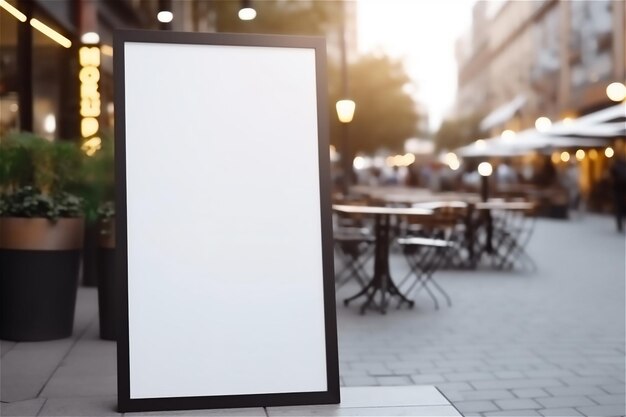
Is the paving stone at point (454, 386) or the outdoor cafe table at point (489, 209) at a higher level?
the outdoor cafe table at point (489, 209)

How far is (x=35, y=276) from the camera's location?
250 inches

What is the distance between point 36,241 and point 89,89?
7.26 meters

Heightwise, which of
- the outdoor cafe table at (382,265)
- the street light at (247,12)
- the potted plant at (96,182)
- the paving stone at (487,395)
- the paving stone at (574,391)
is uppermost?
the street light at (247,12)

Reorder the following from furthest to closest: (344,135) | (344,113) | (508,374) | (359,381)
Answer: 1. (344,135)
2. (344,113)
3. (508,374)
4. (359,381)

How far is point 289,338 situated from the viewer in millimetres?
4496

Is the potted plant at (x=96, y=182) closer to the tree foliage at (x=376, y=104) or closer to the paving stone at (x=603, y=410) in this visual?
the paving stone at (x=603, y=410)

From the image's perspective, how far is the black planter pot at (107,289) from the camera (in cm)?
650

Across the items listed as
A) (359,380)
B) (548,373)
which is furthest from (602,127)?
(359,380)

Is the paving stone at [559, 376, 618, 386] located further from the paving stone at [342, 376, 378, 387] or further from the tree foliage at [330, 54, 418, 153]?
the tree foliage at [330, 54, 418, 153]

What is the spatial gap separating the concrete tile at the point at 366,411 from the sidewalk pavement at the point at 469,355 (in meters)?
0.21

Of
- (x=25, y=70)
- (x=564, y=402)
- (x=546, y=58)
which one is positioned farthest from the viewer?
(x=546, y=58)

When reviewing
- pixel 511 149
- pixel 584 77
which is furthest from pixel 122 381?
pixel 584 77

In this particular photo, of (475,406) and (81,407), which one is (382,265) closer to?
(475,406)

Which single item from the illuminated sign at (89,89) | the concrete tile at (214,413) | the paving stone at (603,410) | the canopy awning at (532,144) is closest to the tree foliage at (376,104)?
the canopy awning at (532,144)
